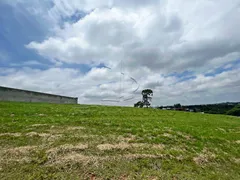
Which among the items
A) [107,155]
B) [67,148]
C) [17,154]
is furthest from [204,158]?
[17,154]

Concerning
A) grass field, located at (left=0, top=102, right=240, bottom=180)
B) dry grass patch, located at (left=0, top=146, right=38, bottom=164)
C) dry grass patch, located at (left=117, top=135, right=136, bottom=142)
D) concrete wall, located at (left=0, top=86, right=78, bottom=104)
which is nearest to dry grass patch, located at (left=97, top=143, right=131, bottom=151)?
grass field, located at (left=0, top=102, right=240, bottom=180)

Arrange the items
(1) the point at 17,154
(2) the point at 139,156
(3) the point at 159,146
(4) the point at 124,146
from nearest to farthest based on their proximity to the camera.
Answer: (1) the point at 17,154
(2) the point at 139,156
(4) the point at 124,146
(3) the point at 159,146

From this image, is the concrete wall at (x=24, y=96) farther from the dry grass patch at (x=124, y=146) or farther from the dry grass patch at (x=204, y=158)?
the dry grass patch at (x=204, y=158)

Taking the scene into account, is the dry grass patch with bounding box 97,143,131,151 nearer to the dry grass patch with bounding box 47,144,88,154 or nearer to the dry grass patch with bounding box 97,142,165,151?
the dry grass patch with bounding box 97,142,165,151

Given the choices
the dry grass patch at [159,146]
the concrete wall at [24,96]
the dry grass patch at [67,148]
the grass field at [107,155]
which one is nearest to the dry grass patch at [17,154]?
the grass field at [107,155]

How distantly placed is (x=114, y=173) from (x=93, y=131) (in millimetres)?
3687

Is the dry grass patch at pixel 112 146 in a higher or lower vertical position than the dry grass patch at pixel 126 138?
lower

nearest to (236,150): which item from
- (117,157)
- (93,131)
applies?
(117,157)

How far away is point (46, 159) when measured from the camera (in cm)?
510

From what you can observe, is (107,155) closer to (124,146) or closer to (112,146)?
(112,146)

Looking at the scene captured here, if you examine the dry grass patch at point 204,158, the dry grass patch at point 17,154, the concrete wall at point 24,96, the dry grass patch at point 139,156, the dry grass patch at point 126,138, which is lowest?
the dry grass patch at point 204,158

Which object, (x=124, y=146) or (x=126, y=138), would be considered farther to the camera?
(x=126, y=138)

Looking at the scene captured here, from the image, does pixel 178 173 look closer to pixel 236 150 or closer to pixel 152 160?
pixel 152 160

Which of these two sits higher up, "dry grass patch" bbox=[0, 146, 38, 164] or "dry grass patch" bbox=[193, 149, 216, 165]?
"dry grass patch" bbox=[0, 146, 38, 164]
